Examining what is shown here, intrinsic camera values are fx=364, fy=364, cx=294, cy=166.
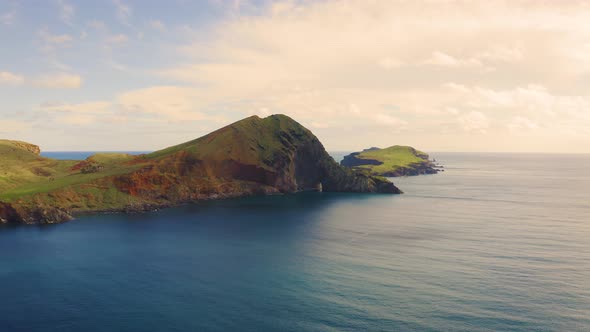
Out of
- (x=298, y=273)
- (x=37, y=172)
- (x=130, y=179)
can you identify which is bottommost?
(x=298, y=273)

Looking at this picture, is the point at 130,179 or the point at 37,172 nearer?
the point at 130,179

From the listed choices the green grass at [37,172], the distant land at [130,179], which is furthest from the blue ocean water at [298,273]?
the green grass at [37,172]

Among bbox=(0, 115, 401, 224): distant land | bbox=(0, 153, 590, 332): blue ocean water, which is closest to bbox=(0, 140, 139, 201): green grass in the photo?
bbox=(0, 115, 401, 224): distant land

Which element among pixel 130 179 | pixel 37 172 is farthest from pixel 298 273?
pixel 37 172

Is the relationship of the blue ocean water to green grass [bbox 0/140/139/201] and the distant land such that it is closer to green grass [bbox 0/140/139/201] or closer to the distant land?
the distant land

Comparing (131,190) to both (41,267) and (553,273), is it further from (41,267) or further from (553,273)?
(553,273)

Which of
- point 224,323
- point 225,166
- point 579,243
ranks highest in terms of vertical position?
point 225,166

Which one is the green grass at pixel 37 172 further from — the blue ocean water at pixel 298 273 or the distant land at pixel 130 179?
the blue ocean water at pixel 298 273

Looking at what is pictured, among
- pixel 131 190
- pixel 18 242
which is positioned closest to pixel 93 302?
pixel 18 242

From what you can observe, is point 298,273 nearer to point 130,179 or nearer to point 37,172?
point 130,179
